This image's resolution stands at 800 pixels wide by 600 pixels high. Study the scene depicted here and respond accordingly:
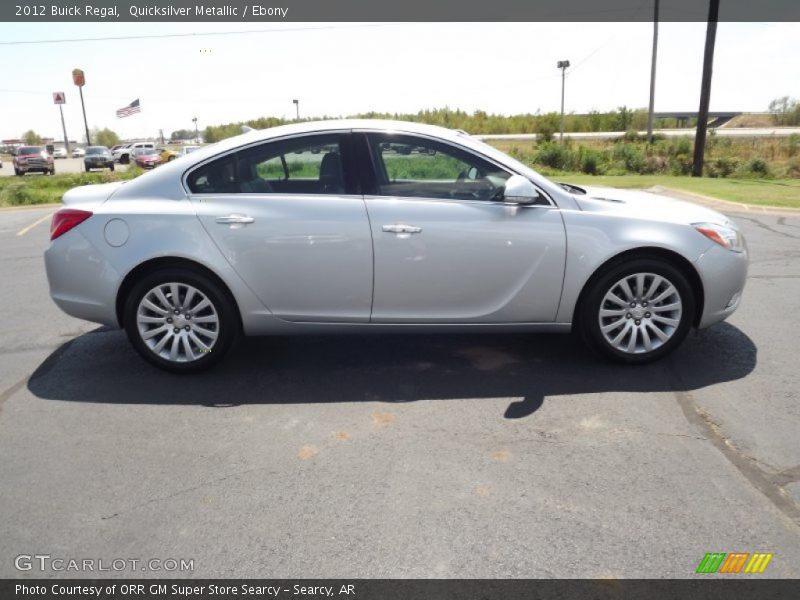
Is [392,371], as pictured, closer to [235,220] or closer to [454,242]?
[454,242]

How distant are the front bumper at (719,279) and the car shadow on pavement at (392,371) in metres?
0.38

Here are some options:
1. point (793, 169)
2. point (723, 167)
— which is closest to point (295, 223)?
point (793, 169)

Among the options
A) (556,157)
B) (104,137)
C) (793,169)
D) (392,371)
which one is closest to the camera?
(392,371)

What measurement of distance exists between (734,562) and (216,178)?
372 centimetres

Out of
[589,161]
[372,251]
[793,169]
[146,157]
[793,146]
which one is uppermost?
[372,251]

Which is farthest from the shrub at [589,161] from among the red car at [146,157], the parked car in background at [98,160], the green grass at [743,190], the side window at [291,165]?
the parked car in background at [98,160]

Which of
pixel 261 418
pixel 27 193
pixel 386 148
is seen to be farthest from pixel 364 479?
pixel 27 193

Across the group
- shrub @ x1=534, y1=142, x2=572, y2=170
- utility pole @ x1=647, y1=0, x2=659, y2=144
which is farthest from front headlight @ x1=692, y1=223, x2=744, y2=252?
utility pole @ x1=647, y1=0, x2=659, y2=144

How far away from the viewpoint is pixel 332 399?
4.05 m

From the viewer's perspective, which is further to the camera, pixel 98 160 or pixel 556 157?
pixel 98 160

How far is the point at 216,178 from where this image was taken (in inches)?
172

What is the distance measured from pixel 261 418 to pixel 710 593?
2.50 meters

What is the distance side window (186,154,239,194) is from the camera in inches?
171

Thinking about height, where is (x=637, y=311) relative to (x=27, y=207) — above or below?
above
